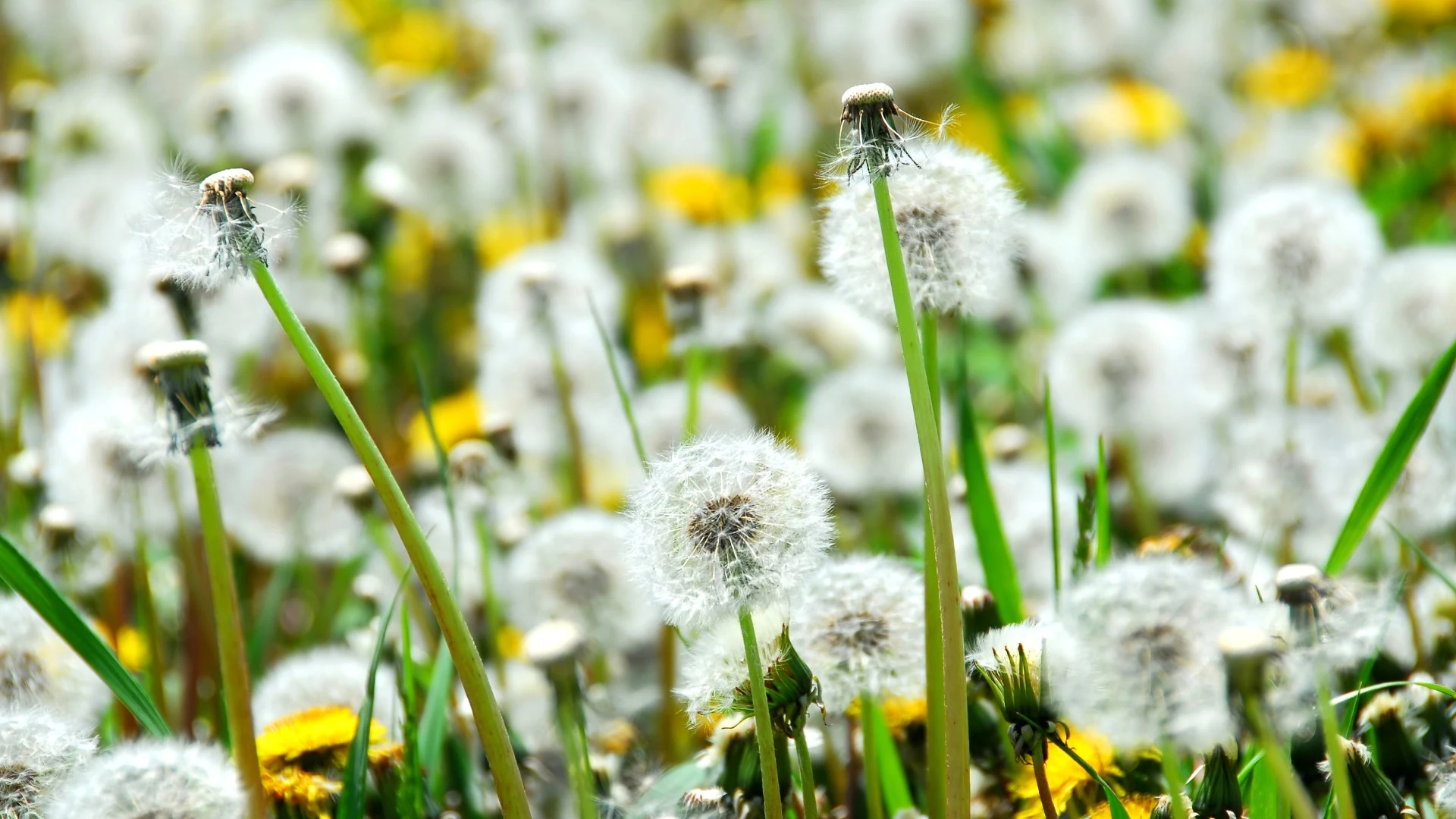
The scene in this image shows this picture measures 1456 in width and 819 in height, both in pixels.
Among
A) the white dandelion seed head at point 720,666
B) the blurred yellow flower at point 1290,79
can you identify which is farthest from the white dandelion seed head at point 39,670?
the blurred yellow flower at point 1290,79

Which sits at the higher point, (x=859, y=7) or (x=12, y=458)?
(x=859, y=7)

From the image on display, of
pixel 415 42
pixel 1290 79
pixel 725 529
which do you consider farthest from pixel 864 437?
pixel 415 42

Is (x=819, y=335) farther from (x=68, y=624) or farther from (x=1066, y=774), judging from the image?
(x=68, y=624)

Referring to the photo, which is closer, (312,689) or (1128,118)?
(312,689)

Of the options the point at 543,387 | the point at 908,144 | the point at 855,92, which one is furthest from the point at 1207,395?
the point at 855,92

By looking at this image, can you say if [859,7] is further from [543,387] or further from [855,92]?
[855,92]

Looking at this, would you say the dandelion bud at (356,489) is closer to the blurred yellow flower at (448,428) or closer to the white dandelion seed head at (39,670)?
the white dandelion seed head at (39,670)
